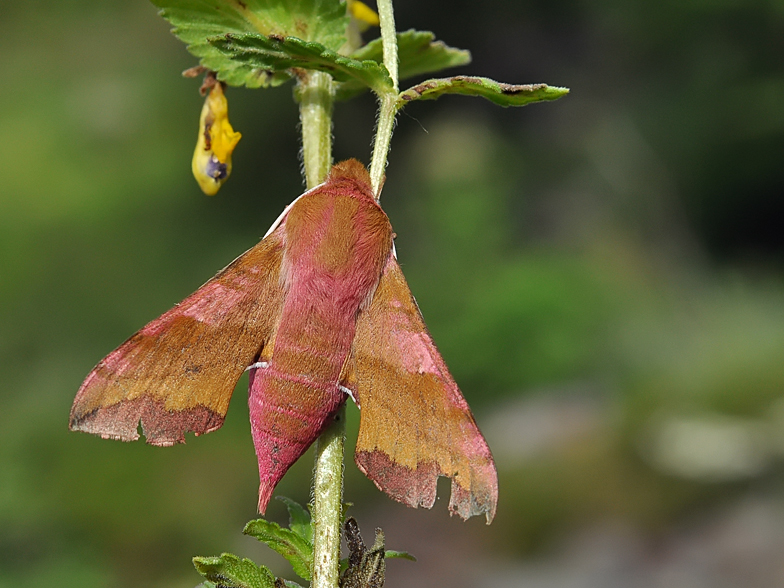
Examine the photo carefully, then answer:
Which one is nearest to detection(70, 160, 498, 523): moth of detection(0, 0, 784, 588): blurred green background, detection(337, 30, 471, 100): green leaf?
detection(337, 30, 471, 100): green leaf

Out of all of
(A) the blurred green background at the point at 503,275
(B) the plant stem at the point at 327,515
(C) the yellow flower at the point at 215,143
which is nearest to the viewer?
(B) the plant stem at the point at 327,515

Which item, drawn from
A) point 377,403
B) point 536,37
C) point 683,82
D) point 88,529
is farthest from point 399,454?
point 536,37

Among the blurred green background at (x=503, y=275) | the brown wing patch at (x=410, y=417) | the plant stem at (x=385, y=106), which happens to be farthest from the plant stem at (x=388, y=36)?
the blurred green background at (x=503, y=275)

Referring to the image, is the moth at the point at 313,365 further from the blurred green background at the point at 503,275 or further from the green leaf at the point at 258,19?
the blurred green background at the point at 503,275

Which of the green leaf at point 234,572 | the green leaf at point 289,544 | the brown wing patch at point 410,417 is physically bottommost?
the green leaf at point 234,572

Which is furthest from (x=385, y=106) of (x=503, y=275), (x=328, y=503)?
(x=503, y=275)

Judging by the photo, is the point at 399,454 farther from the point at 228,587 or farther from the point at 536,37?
the point at 536,37
